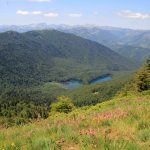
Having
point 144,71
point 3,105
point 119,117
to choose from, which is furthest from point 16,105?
→ point 119,117

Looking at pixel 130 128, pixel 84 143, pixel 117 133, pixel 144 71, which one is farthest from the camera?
pixel 144 71

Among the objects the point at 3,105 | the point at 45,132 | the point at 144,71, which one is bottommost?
the point at 3,105

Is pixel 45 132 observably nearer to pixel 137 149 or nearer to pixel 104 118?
pixel 104 118

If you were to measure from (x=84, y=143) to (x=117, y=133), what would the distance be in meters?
1.35

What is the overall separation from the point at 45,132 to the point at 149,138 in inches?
111

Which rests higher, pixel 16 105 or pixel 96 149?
pixel 96 149

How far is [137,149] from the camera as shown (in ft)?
20.8

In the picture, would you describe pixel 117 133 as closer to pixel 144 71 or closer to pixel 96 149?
pixel 96 149

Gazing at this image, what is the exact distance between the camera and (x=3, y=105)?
162500 mm

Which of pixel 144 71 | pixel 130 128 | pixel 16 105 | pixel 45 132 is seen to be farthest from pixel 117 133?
pixel 16 105

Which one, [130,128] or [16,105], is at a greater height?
[130,128]

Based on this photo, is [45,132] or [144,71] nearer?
[45,132]

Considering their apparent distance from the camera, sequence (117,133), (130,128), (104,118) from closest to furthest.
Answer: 1. (117,133)
2. (130,128)
3. (104,118)

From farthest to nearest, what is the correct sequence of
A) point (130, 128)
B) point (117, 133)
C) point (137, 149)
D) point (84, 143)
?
point (130, 128), point (117, 133), point (84, 143), point (137, 149)
